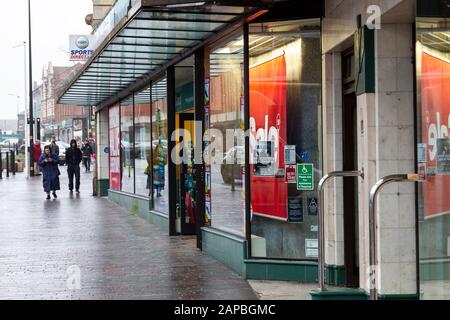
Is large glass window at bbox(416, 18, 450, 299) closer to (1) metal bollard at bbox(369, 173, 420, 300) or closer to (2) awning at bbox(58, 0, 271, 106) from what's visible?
(1) metal bollard at bbox(369, 173, 420, 300)

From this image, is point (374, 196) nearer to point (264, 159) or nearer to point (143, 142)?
point (264, 159)

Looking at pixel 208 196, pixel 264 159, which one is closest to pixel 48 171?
pixel 208 196

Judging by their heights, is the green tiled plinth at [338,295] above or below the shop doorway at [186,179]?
below

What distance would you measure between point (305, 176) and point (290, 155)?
309mm

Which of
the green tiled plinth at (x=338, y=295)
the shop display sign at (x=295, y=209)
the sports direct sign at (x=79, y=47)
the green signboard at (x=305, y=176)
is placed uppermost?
the sports direct sign at (x=79, y=47)

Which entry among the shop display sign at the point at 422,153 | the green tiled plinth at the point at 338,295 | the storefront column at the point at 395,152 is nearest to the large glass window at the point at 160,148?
the storefront column at the point at 395,152

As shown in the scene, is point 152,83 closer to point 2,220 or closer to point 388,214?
point 2,220

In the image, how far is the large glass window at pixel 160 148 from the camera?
14.3 m

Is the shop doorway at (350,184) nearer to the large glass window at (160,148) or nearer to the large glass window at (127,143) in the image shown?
the large glass window at (160,148)

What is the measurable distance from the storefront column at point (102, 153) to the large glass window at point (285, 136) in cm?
1467

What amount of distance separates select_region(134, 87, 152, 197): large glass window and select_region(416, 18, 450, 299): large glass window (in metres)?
9.95

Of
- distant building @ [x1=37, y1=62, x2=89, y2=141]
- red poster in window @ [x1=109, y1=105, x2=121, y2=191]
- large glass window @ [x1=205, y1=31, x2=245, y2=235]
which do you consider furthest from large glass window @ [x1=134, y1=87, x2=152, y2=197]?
distant building @ [x1=37, y1=62, x2=89, y2=141]

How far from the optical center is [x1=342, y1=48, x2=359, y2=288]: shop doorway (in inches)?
345

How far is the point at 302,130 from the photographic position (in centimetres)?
918
